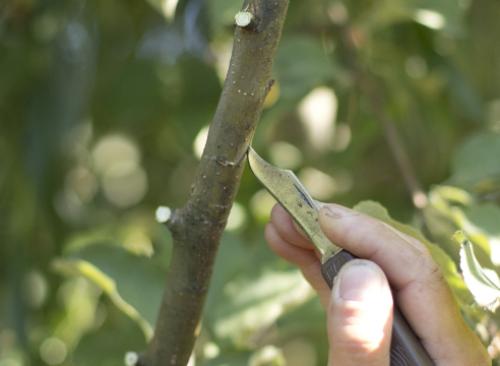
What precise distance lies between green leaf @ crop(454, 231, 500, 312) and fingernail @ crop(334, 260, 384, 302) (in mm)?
79

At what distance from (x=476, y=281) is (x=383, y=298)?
10cm

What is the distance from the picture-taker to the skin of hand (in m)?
0.54

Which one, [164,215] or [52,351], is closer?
[164,215]

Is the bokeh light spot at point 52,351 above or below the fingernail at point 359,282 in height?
below

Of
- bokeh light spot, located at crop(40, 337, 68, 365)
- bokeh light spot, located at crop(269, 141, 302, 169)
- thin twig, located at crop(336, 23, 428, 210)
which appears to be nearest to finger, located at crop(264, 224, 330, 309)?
thin twig, located at crop(336, 23, 428, 210)

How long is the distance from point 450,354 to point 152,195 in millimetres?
956

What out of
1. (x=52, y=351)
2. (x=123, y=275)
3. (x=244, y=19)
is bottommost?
(x=52, y=351)

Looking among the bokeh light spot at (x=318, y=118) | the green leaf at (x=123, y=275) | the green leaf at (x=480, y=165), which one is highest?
the green leaf at (x=480, y=165)

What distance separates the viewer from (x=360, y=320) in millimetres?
538

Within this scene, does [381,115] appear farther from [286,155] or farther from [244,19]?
[244,19]

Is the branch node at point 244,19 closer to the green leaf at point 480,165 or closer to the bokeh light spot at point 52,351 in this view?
the green leaf at point 480,165

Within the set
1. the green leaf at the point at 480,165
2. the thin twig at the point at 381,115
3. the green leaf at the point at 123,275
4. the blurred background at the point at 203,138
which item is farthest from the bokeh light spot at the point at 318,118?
the green leaf at the point at 123,275

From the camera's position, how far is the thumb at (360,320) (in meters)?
0.54

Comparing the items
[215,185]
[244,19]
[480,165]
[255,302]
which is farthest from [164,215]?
[480,165]
